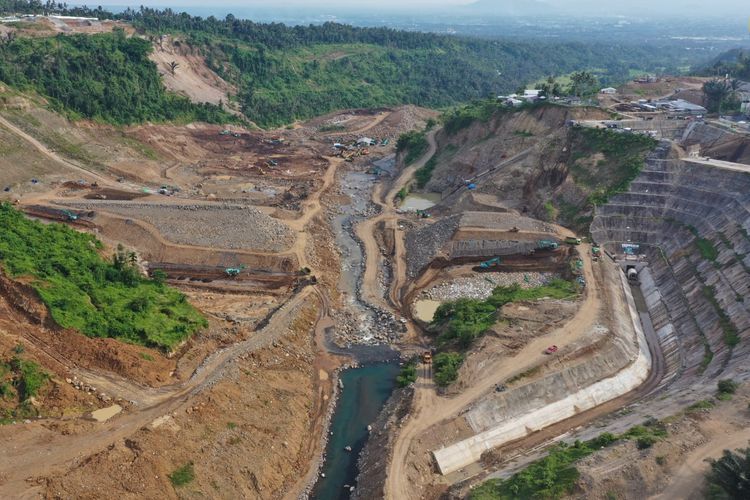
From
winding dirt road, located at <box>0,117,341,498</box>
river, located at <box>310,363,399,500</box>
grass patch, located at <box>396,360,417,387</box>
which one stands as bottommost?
river, located at <box>310,363,399,500</box>

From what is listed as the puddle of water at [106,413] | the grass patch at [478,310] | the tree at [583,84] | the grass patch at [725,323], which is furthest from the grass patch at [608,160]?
the puddle of water at [106,413]

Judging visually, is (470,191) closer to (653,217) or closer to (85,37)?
(653,217)

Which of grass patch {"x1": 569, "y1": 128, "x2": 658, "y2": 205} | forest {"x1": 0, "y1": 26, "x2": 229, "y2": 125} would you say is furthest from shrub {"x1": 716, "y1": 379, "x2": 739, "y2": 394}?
forest {"x1": 0, "y1": 26, "x2": 229, "y2": 125}

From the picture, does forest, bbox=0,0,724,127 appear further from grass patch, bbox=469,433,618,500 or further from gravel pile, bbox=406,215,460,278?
grass patch, bbox=469,433,618,500

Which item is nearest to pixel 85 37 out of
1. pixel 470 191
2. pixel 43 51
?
pixel 43 51

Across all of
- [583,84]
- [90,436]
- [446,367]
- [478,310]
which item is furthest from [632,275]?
[90,436]

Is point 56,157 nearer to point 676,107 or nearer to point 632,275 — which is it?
point 632,275

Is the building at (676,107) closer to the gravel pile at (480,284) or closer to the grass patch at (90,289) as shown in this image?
the gravel pile at (480,284)
